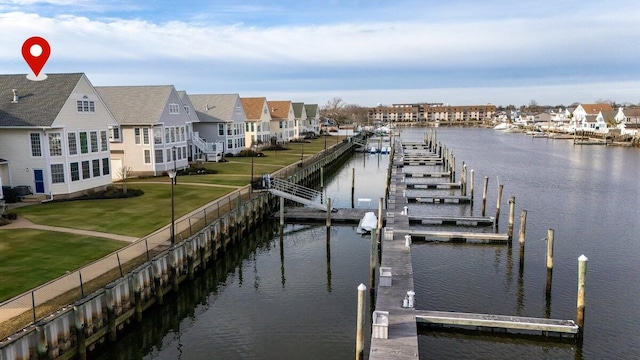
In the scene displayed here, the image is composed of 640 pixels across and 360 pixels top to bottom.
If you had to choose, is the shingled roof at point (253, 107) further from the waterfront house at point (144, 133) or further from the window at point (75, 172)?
the window at point (75, 172)

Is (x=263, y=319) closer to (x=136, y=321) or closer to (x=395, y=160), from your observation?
(x=136, y=321)

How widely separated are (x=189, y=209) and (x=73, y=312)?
57.7ft

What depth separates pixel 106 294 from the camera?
63.1ft

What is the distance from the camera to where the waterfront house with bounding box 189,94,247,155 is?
72.0m

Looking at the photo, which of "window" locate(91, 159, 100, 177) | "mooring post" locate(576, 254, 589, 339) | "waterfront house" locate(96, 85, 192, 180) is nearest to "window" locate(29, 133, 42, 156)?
"window" locate(91, 159, 100, 177)

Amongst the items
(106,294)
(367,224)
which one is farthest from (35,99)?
(367,224)

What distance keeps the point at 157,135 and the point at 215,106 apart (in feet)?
71.9

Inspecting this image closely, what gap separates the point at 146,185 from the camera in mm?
45531

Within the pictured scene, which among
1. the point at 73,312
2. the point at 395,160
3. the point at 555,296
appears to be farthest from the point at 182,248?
the point at 395,160

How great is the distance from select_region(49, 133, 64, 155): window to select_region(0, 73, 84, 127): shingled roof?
1.22m

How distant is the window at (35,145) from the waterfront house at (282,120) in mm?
60191

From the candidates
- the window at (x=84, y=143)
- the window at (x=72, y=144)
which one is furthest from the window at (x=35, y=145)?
the window at (x=84, y=143)

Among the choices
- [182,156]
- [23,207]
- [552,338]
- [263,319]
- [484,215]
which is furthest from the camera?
[182,156]

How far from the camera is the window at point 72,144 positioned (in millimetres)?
38406
